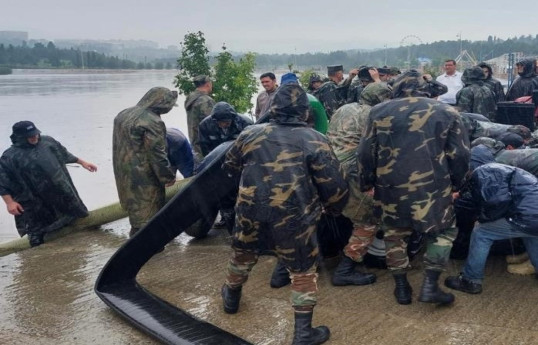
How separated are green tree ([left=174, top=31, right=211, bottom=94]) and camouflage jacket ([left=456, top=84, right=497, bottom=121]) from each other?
6769mm

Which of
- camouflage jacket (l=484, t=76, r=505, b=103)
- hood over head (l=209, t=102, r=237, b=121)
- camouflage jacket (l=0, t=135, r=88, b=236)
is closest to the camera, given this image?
hood over head (l=209, t=102, r=237, b=121)

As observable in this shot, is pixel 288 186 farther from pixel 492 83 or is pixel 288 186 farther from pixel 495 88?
pixel 495 88

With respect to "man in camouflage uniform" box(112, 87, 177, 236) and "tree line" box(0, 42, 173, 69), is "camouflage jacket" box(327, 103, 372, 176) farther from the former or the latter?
"tree line" box(0, 42, 173, 69)

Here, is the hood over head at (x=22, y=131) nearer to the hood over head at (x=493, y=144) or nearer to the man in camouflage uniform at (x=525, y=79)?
the hood over head at (x=493, y=144)

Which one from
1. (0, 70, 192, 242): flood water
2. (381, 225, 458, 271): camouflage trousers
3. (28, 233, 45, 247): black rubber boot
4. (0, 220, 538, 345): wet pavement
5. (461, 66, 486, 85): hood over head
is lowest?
(0, 70, 192, 242): flood water

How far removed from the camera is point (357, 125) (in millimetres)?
4555

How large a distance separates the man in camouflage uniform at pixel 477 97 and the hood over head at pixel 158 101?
3778 millimetres

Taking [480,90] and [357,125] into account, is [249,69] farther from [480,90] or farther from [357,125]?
[357,125]

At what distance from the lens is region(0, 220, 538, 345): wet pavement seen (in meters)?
3.70

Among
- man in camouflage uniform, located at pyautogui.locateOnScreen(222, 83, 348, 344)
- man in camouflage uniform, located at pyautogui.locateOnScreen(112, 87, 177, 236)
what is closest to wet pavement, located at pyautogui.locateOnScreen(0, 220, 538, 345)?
man in camouflage uniform, located at pyautogui.locateOnScreen(222, 83, 348, 344)

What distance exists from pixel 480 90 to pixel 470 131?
1902mm

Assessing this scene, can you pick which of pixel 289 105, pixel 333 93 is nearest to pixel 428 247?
pixel 289 105

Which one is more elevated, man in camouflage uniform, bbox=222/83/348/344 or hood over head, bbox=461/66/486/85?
hood over head, bbox=461/66/486/85

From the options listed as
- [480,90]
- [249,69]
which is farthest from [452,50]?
[480,90]
